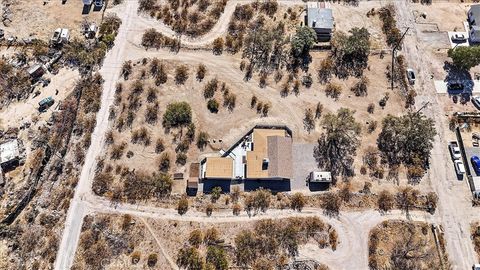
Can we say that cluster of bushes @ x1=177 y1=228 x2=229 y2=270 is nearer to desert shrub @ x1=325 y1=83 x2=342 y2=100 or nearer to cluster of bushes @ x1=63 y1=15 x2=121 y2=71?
desert shrub @ x1=325 y1=83 x2=342 y2=100

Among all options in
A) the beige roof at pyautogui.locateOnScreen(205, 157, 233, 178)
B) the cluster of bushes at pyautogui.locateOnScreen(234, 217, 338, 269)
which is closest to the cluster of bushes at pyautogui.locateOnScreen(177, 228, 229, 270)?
the cluster of bushes at pyautogui.locateOnScreen(234, 217, 338, 269)

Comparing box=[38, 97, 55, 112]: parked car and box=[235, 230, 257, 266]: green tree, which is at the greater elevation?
box=[38, 97, 55, 112]: parked car

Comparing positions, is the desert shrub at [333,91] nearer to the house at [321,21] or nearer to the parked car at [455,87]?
the house at [321,21]

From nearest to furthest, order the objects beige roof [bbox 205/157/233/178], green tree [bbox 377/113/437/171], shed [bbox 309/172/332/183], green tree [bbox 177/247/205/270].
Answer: green tree [bbox 177/247/205/270] < beige roof [bbox 205/157/233/178] < shed [bbox 309/172/332/183] < green tree [bbox 377/113/437/171]

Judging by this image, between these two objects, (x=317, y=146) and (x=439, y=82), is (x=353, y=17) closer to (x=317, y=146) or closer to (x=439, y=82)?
(x=439, y=82)

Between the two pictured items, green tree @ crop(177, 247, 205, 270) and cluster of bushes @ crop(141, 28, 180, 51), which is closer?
green tree @ crop(177, 247, 205, 270)
